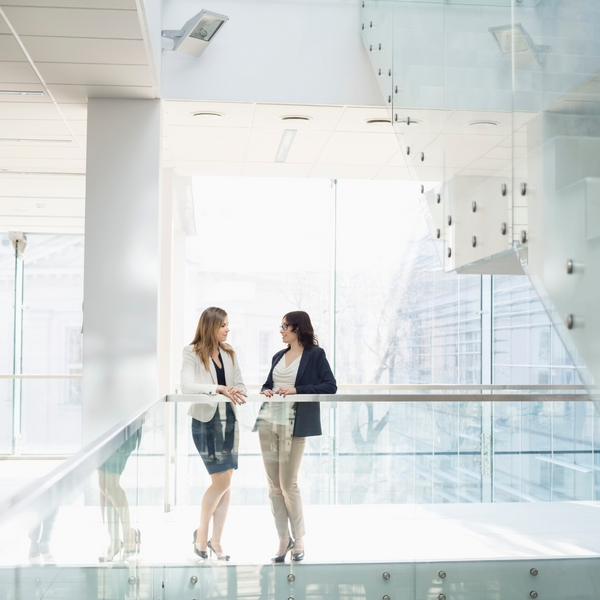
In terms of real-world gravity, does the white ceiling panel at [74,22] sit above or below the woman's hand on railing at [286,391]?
above

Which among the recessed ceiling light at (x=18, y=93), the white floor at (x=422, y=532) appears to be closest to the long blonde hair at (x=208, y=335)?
the white floor at (x=422, y=532)

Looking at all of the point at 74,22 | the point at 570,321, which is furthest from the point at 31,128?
the point at 570,321

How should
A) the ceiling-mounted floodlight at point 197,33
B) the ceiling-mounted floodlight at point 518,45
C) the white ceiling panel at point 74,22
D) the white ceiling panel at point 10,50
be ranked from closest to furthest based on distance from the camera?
the ceiling-mounted floodlight at point 518,45 → the white ceiling panel at point 74,22 → the white ceiling panel at point 10,50 → the ceiling-mounted floodlight at point 197,33

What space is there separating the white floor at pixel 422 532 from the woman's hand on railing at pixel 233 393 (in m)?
0.72

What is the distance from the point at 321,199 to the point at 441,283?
8.41 feet

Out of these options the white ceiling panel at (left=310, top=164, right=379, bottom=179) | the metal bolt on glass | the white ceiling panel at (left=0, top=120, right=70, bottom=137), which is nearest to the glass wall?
the white ceiling panel at (left=0, top=120, right=70, bottom=137)

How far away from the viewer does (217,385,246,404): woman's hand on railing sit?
15.6ft

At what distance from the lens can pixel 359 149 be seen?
6.73 meters

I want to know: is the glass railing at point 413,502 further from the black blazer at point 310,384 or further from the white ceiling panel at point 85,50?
the white ceiling panel at point 85,50

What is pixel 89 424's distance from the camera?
5.23 meters

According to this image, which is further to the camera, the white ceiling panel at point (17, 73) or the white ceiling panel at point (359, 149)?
the white ceiling panel at point (359, 149)

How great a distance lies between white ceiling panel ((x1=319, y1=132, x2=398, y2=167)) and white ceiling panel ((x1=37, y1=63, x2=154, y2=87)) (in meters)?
1.95

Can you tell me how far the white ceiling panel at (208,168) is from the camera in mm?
7391

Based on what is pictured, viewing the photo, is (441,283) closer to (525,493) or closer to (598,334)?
(525,493)
